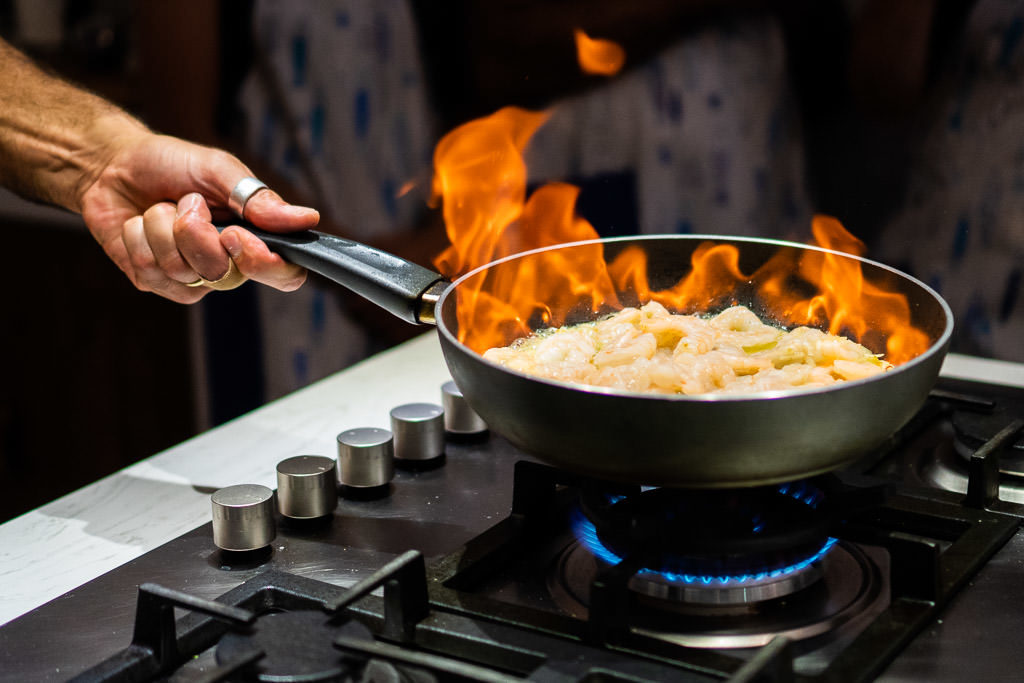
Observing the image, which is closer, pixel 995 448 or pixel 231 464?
pixel 995 448

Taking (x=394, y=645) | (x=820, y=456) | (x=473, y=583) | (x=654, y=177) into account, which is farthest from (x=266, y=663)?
(x=654, y=177)

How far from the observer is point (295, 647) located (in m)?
0.79

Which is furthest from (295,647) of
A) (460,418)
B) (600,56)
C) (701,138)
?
(701,138)

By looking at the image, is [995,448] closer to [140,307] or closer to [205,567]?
[205,567]

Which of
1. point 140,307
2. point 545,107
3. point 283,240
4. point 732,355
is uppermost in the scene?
point 545,107

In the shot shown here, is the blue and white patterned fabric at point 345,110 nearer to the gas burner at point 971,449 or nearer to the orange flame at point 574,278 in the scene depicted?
the orange flame at point 574,278

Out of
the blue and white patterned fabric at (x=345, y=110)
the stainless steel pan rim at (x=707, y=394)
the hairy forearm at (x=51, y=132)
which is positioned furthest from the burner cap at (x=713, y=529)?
the blue and white patterned fabric at (x=345, y=110)

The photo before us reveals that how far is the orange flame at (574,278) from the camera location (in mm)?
1095

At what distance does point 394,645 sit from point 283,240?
1.57 ft

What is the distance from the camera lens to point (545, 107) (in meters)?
2.60

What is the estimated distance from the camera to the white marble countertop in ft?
3.46

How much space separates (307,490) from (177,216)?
0.40m

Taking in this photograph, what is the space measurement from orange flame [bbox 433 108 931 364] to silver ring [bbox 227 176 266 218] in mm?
211

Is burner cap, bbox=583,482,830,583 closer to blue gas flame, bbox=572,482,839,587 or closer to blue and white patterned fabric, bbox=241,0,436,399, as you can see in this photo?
blue gas flame, bbox=572,482,839,587
